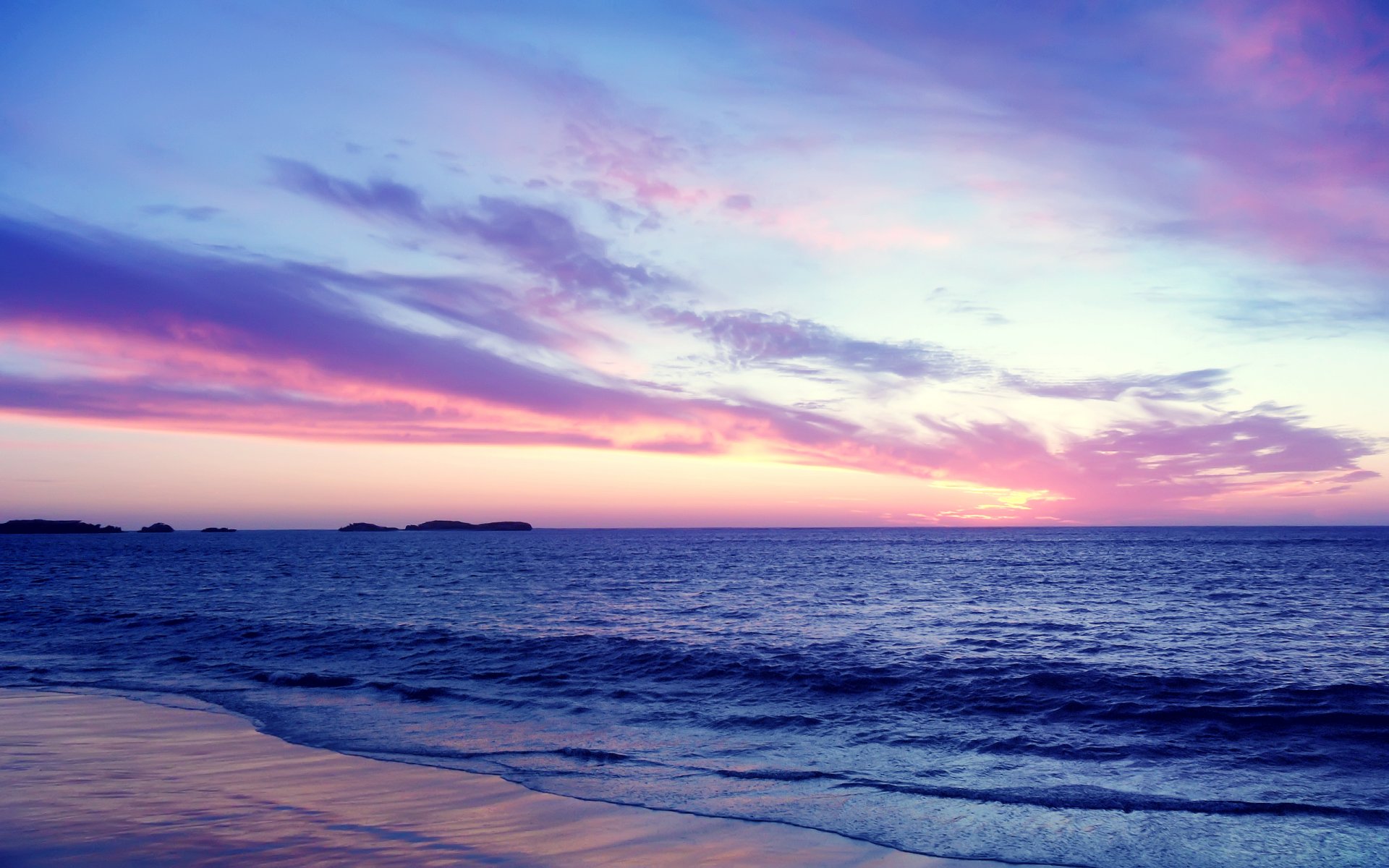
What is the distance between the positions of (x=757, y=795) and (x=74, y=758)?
11.3 metres

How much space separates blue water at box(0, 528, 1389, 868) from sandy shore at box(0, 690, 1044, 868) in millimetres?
843

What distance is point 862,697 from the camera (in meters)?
19.8

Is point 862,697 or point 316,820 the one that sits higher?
point 316,820

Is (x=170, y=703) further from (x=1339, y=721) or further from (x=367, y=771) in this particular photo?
(x=1339, y=721)

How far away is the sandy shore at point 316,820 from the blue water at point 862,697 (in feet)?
2.76

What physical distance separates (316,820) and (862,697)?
1294 centimetres

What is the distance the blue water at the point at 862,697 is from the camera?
460 inches

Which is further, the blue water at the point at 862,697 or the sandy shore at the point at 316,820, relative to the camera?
the blue water at the point at 862,697

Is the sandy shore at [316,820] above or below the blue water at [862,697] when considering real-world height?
above

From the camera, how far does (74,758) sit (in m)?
13.5

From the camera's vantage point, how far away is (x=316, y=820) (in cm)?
1073

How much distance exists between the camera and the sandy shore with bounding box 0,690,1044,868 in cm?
957

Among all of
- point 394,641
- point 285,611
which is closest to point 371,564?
point 285,611

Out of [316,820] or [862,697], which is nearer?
[316,820]
